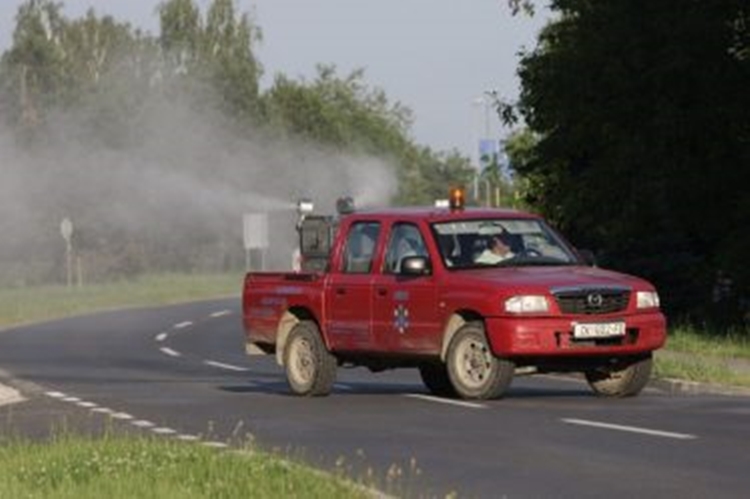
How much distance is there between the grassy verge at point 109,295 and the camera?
211 feet

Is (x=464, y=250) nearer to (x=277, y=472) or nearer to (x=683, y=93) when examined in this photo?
(x=277, y=472)

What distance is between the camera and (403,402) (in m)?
20.3

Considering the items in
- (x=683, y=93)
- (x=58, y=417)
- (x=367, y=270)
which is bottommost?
(x=58, y=417)

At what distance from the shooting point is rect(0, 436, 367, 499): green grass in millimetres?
11266

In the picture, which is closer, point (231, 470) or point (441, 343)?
point (231, 470)

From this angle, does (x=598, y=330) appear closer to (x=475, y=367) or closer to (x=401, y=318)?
(x=475, y=367)

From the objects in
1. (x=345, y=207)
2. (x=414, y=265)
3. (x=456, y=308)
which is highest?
(x=345, y=207)

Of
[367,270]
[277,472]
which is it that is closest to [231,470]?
[277,472]

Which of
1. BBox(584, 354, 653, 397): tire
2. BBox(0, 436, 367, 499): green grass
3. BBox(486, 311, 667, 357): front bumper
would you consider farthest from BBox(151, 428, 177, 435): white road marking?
BBox(584, 354, 653, 397): tire

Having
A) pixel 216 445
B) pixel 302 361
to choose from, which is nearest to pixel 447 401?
pixel 302 361

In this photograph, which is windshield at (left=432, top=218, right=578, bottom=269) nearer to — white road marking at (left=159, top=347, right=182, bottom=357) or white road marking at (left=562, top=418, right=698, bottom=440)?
white road marking at (left=562, top=418, right=698, bottom=440)

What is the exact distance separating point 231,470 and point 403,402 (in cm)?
802

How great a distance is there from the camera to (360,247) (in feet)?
70.1

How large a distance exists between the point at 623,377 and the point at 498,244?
176 cm
